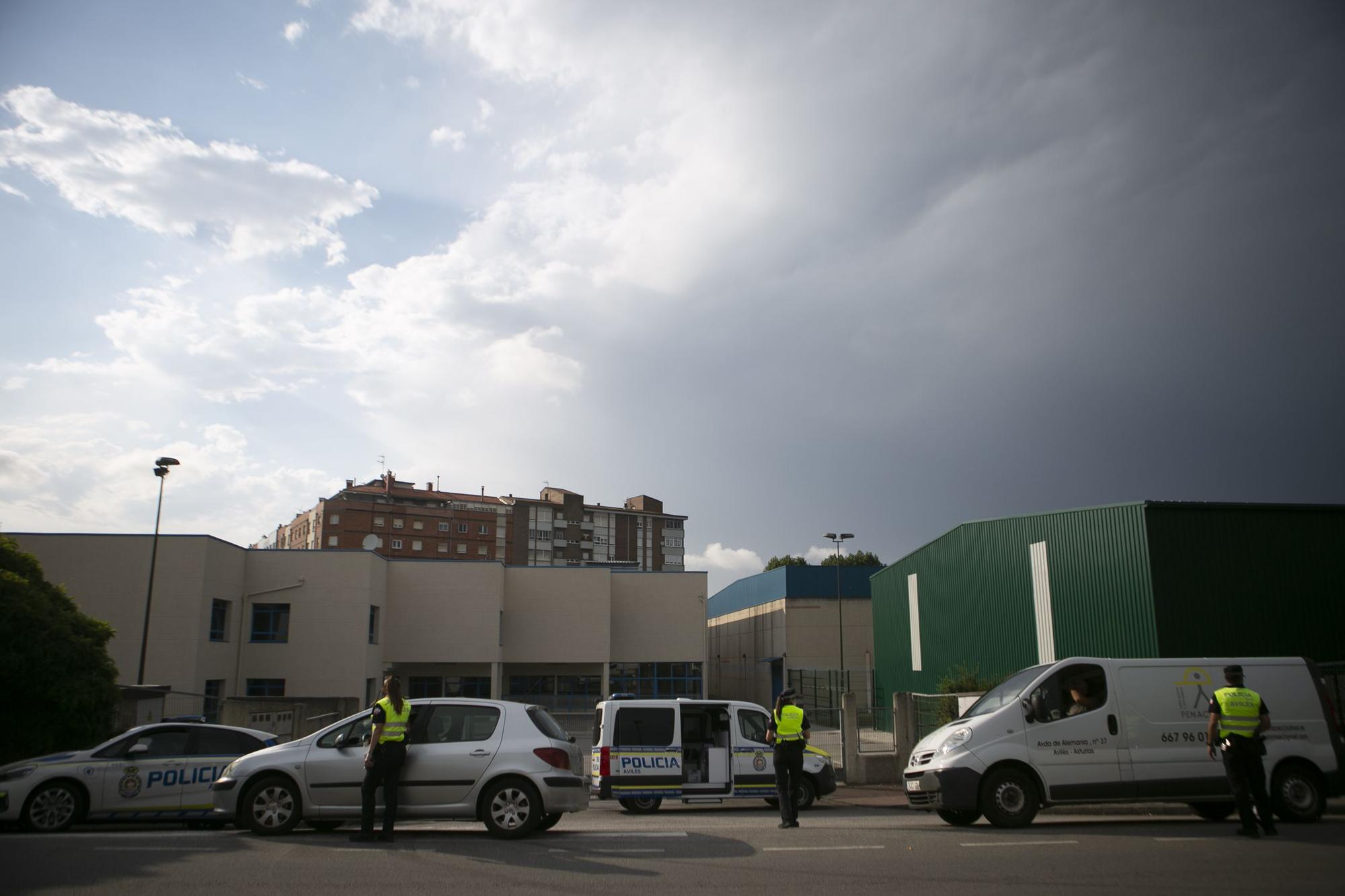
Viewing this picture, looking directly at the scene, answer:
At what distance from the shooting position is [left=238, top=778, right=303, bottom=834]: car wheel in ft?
33.6

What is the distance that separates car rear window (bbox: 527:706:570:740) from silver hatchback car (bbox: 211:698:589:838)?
24cm

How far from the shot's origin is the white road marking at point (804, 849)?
9.34 meters

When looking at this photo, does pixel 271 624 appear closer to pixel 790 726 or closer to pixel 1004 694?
pixel 790 726

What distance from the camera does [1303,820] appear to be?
11.1 metres

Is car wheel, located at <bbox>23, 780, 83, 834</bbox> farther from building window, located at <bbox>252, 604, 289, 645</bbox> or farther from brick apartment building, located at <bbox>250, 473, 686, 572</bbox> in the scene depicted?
brick apartment building, located at <bbox>250, 473, 686, 572</bbox>

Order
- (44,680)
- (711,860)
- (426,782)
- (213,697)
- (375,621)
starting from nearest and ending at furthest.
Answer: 1. (711,860)
2. (426,782)
3. (44,680)
4. (213,697)
5. (375,621)

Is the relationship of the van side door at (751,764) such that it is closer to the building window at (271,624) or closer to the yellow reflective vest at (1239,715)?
the yellow reflective vest at (1239,715)

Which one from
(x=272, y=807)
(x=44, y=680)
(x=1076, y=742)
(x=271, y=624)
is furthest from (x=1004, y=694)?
(x=271, y=624)

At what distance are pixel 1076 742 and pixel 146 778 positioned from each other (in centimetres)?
1159

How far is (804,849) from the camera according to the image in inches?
372

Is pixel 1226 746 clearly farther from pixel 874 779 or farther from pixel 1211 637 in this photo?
pixel 1211 637

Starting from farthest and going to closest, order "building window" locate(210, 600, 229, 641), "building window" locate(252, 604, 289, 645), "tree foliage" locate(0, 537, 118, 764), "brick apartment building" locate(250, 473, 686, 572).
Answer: "brick apartment building" locate(250, 473, 686, 572) < "building window" locate(252, 604, 289, 645) < "building window" locate(210, 600, 229, 641) < "tree foliage" locate(0, 537, 118, 764)

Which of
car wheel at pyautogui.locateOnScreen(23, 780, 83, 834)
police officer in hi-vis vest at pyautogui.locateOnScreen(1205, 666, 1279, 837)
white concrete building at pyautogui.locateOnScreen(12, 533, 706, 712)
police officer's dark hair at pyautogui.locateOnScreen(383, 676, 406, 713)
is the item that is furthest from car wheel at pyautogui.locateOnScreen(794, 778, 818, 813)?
white concrete building at pyautogui.locateOnScreen(12, 533, 706, 712)

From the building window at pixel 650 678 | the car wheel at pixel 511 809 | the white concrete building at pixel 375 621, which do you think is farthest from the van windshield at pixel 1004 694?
the building window at pixel 650 678
